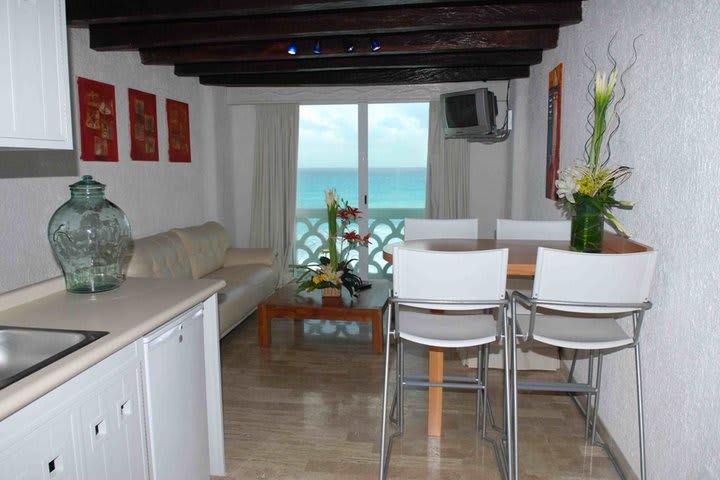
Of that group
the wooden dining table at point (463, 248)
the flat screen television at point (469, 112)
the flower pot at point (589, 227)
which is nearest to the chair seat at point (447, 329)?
the wooden dining table at point (463, 248)

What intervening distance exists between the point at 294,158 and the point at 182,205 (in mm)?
1465

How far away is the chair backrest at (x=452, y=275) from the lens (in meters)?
2.18

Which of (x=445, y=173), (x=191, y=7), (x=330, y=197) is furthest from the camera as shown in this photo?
(x=445, y=173)

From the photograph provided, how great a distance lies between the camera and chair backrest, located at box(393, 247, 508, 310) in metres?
2.18

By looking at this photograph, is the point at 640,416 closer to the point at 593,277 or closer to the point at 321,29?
the point at 593,277

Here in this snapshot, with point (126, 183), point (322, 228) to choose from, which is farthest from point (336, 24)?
point (322, 228)

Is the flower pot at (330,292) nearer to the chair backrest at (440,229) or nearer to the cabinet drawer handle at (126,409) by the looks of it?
the chair backrest at (440,229)

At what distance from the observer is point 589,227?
249 centimetres

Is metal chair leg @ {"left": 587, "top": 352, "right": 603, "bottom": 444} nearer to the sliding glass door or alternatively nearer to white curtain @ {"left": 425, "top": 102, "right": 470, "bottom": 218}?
A: white curtain @ {"left": 425, "top": 102, "right": 470, "bottom": 218}

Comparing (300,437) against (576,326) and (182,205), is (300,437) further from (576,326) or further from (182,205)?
(182,205)

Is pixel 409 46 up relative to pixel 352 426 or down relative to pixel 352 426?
up

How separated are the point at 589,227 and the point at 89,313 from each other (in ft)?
6.70

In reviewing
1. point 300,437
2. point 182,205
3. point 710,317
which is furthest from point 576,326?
point 182,205

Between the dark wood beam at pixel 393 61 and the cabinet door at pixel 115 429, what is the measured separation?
347 cm
